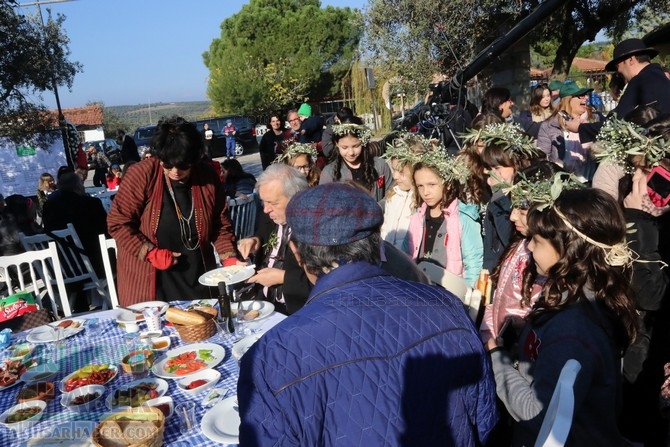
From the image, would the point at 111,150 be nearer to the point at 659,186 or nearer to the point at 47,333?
the point at 47,333

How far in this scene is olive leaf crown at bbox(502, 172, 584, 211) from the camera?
2.07m

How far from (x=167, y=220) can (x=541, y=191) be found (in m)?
2.33

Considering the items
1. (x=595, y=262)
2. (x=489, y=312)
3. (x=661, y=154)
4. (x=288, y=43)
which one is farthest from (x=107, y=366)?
(x=288, y=43)

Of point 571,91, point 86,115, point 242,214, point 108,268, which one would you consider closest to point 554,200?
point 108,268

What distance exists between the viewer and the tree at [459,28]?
1161cm

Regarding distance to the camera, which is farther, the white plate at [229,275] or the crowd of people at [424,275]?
the white plate at [229,275]

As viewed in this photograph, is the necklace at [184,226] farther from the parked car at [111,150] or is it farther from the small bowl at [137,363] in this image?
the parked car at [111,150]

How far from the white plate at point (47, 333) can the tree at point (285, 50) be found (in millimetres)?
31836

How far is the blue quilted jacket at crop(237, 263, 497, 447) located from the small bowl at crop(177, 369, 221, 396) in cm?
93

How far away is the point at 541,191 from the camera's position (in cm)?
219

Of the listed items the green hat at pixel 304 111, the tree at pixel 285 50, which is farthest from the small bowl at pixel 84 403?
the tree at pixel 285 50

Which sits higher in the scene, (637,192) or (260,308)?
(637,192)

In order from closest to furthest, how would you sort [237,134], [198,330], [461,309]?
[461,309], [198,330], [237,134]

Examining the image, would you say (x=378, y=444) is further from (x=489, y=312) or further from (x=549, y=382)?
(x=489, y=312)
